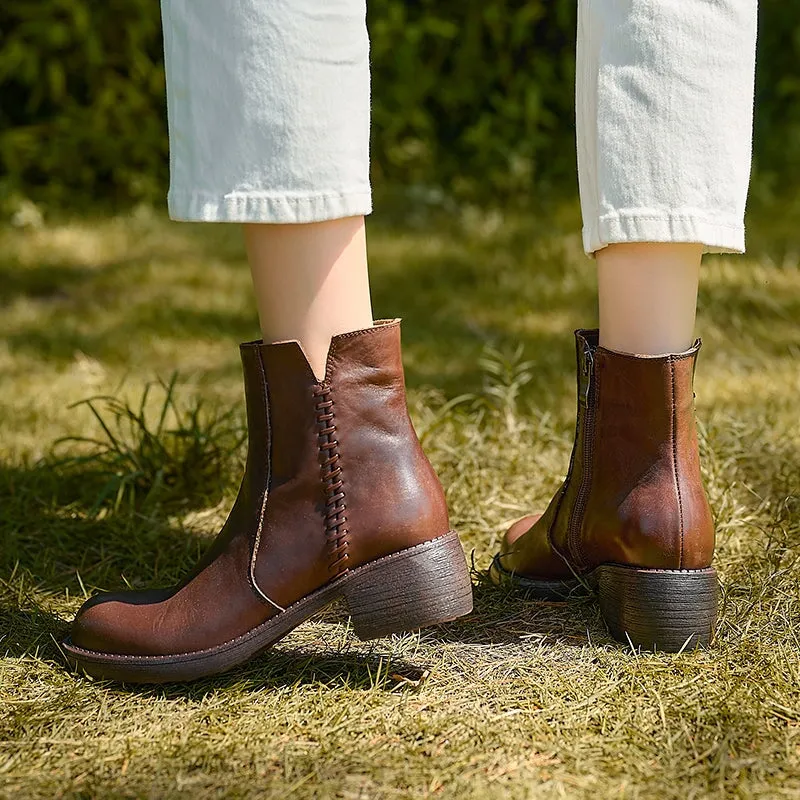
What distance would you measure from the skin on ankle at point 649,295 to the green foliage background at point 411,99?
3.02m

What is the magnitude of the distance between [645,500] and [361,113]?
553 millimetres

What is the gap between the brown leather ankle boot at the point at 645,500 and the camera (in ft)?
4.28

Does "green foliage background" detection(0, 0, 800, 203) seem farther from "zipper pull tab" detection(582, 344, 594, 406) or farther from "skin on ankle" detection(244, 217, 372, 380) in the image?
"skin on ankle" detection(244, 217, 372, 380)

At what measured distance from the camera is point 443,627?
1.44m

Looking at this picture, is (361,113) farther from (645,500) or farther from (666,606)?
(666,606)

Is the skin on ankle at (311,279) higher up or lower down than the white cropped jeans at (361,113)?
lower down

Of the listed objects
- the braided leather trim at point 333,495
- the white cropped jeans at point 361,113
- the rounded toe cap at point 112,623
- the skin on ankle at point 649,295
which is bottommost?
the rounded toe cap at point 112,623

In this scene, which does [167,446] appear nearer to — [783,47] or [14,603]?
[14,603]

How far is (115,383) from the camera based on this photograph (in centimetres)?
267

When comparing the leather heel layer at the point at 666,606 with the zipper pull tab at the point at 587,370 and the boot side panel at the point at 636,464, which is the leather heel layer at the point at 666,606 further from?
the zipper pull tab at the point at 587,370

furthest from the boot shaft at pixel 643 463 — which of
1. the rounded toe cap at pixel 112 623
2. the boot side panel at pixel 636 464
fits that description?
the rounded toe cap at pixel 112 623

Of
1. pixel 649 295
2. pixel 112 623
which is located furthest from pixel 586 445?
pixel 112 623

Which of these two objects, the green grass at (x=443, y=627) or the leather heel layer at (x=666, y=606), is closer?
the green grass at (x=443, y=627)

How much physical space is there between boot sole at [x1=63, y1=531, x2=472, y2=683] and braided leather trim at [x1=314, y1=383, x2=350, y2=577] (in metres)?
0.03
